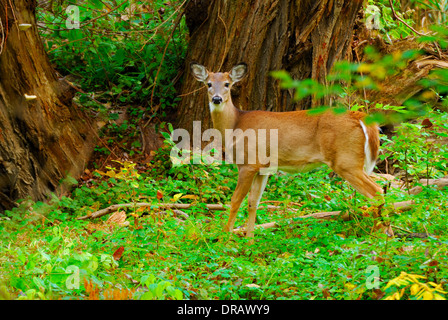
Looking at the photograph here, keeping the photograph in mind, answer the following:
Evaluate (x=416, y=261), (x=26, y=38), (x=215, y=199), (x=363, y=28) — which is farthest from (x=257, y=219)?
(x=363, y=28)

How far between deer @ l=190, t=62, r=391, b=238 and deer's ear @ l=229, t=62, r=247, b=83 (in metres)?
0.34

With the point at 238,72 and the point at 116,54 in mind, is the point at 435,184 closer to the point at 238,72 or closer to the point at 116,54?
the point at 238,72

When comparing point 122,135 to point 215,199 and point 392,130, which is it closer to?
point 215,199

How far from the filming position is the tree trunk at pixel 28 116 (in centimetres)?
625

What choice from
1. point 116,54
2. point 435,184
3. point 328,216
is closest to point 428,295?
point 328,216

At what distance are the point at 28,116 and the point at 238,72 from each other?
281cm

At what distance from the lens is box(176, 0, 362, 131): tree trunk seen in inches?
293

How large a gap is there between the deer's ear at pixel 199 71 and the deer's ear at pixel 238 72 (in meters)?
0.38

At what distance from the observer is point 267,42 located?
7746 millimetres

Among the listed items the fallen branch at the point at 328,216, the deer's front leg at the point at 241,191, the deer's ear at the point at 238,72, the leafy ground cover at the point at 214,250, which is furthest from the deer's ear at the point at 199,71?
the fallen branch at the point at 328,216

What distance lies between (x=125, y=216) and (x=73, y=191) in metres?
1.38

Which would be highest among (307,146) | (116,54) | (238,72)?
(116,54)

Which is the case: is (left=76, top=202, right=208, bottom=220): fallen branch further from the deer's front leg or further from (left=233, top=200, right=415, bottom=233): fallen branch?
(left=233, top=200, right=415, bottom=233): fallen branch

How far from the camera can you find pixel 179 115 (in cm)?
855
